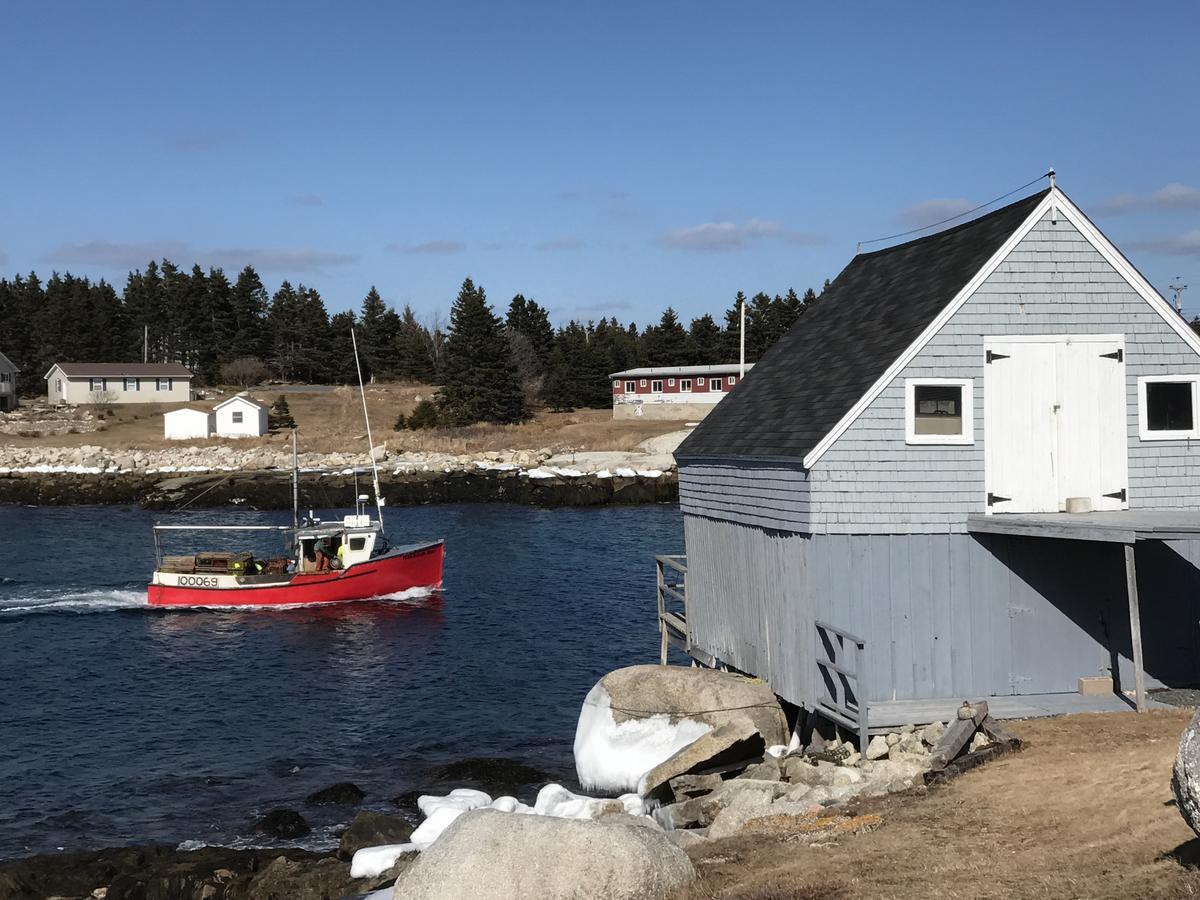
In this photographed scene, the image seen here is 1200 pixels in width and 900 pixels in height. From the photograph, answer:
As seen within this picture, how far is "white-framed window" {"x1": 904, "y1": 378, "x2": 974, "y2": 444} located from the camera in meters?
18.2

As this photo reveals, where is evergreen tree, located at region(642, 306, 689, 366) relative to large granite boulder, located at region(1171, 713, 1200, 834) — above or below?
above

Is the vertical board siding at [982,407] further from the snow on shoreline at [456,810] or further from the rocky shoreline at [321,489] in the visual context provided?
the rocky shoreline at [321,489]

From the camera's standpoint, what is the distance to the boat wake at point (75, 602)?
42100 millimetres

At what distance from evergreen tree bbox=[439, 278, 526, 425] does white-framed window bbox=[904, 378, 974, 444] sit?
283ft

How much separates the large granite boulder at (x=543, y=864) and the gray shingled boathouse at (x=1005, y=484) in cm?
723

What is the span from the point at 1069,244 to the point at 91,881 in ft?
57.4

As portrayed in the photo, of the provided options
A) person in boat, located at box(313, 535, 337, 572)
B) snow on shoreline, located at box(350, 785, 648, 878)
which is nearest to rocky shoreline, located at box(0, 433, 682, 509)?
person in boat, located at box(313, 535, 337, 572)

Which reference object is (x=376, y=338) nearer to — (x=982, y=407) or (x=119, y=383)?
(x=119, y=383)

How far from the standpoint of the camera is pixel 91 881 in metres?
17.4

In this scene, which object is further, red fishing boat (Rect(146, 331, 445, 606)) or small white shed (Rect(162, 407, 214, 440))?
small white shed (Rect(162, 407, 214, 440))

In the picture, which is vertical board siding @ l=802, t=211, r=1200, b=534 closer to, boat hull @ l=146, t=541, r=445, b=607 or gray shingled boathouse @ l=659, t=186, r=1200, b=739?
gray shingled boathouse @ l=659, t=186, r=1200, b=739

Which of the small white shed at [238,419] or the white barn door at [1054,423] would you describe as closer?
the white barn door at [1054,423]

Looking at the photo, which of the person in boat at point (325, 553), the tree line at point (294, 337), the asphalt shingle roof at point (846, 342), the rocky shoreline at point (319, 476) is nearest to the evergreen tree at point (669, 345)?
the tree line at point (294, 337)

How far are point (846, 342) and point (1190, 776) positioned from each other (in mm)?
12459
